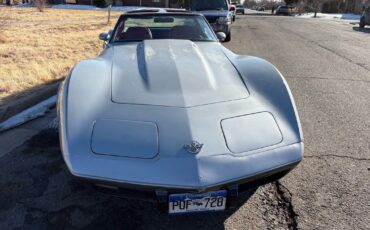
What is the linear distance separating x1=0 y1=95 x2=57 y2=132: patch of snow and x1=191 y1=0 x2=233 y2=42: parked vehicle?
22.0ft

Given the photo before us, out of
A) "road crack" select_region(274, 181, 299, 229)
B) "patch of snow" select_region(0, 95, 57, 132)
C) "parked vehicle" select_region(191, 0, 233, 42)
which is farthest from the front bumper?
"parked vehicle" select_region(191, 0, 233, 42)

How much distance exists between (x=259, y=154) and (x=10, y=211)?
1.80 metres

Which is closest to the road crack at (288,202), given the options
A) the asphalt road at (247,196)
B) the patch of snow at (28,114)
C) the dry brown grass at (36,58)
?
the asphalt road at (247,196)

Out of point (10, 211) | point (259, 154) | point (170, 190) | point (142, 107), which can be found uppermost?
point (142, 107)

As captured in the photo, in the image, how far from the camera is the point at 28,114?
4.28m

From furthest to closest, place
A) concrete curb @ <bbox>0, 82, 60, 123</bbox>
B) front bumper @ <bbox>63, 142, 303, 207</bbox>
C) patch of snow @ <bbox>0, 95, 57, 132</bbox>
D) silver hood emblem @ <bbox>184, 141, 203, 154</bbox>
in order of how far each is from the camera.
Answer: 1. concrete curb @ <bbox>0, 82, 60, 123</bbox>
2. patch of snow @ <bbox>0, 95, 57, 132</bbox>
3. silver hood emblem @ <bbox>184, 141, 203, 154</bbox>
4. front bumper @ <bbox>63, 142, 303, 207</bbox>

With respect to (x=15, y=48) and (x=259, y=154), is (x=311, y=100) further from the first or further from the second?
(x=15, y=48)

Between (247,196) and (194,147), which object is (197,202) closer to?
(194,147)

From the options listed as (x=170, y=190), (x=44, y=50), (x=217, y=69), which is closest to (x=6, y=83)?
(x=44, y=50)

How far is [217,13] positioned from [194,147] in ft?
29.7

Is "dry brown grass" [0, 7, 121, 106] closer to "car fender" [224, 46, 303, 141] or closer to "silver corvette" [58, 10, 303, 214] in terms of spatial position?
"silver corvette" [58, 10, 303, 214]

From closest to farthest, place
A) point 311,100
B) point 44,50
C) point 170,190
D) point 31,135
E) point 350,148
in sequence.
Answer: point 170,190 → point 350,148 → point 31,135 → point 311,100 → point 44,50

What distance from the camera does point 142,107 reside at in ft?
7.93

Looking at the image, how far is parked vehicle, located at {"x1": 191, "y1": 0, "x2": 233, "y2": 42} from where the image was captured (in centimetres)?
1029
